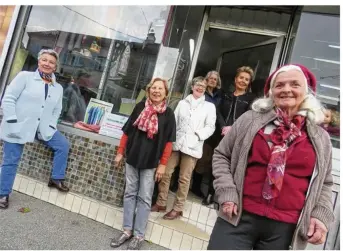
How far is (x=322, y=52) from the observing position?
13.4 feet

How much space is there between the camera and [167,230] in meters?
3.47

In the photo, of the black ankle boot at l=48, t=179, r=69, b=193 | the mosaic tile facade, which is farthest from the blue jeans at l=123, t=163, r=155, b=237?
the black ankle boot at l=48, t=179, r=69, b=193

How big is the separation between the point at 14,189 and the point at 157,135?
2.37m

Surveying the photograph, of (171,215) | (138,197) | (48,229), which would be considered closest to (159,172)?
(138,197)

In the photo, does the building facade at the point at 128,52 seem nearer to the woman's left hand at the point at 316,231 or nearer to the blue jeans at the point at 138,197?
the blue jeans at the point at 138,197

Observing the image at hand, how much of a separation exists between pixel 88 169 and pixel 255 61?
3.28 meters

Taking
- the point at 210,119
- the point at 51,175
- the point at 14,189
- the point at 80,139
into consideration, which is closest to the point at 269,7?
the point at 210,119

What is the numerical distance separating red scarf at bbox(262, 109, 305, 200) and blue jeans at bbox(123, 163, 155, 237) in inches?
69.6

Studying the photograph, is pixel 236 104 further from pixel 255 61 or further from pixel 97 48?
pixel 97 48

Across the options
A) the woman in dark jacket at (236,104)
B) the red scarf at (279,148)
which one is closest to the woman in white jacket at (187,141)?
the woman in dark jacket at (236,104)

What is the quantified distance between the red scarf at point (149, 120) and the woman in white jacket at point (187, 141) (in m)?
0.52

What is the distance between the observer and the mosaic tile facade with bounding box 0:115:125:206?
153 inches

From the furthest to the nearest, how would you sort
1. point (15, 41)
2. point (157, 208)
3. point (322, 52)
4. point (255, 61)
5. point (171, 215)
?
point (255, 61) < point (15, 41) < point (322, 52) < point (157, 208) < point (171, 215)

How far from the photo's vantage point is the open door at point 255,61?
4554 mm
